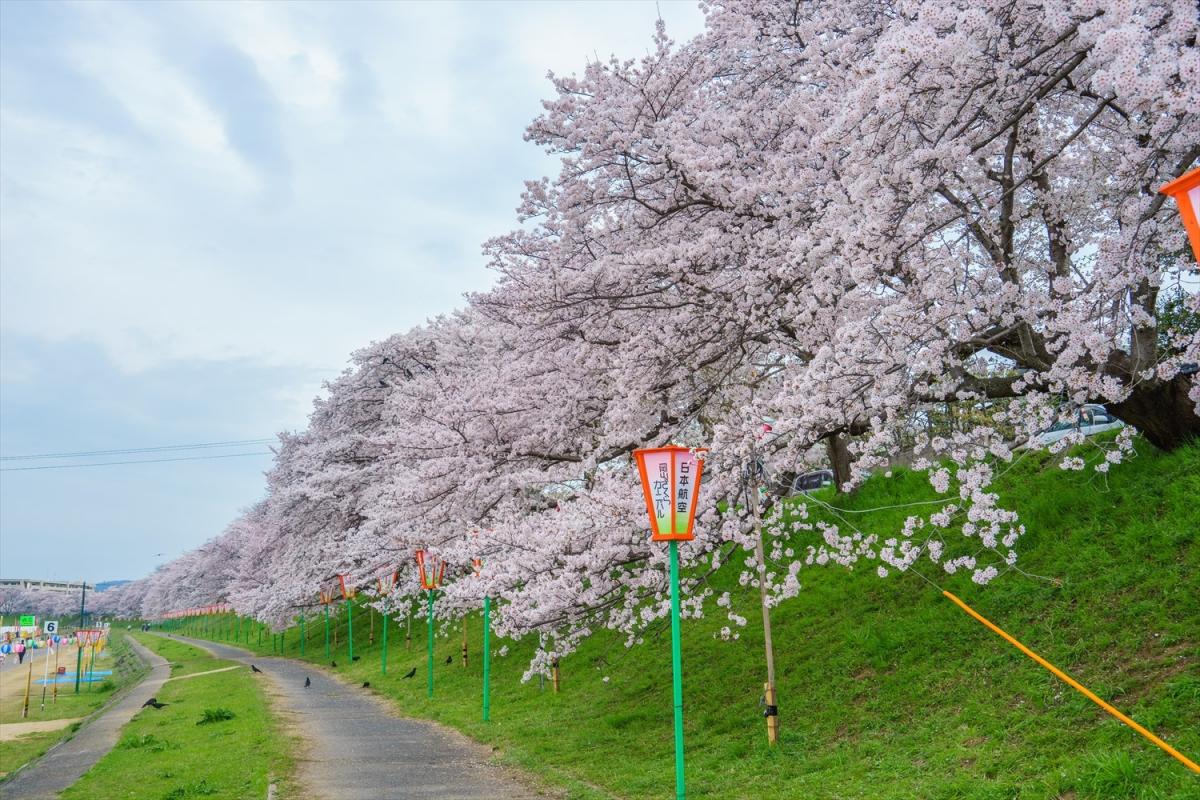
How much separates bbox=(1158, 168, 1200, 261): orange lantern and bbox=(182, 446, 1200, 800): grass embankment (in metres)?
3.90

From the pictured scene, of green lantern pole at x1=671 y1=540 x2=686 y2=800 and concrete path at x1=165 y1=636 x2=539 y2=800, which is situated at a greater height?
green lantern pole at x1=671 y1=540 x2=686 y2=800

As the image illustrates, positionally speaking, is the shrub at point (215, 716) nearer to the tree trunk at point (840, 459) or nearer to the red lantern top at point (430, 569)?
the red lantern top at point (430, 569)

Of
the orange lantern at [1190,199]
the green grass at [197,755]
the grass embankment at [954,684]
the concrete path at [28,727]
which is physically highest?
the orange lantern at [1190,199]

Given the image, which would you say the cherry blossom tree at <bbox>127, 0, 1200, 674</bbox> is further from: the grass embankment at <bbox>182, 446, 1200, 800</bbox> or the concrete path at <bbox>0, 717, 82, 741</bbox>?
the concrete path at <bbox>0, 717, 82, 741</bbox>

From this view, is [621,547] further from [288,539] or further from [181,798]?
[288,539]

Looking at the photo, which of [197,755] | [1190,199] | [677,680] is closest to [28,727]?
[197,755]

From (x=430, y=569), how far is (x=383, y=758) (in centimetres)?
688

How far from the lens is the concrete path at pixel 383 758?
10227mm

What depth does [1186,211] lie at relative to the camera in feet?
12.9

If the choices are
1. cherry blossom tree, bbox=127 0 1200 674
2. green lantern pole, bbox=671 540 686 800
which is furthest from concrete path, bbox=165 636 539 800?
green lantern pole, bbox=671 540 686 800

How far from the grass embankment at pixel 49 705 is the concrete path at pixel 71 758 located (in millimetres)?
843

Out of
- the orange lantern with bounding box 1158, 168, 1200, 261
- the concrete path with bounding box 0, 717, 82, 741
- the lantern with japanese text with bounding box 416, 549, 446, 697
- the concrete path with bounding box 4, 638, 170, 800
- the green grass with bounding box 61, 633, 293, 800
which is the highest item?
the orange lantern with bounding box 1158, 168, 1200, 261

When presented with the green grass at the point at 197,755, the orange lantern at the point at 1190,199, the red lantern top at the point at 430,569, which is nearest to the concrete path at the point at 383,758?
the green grass at the point at 197,755

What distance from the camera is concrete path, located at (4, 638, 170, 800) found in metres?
13.2
